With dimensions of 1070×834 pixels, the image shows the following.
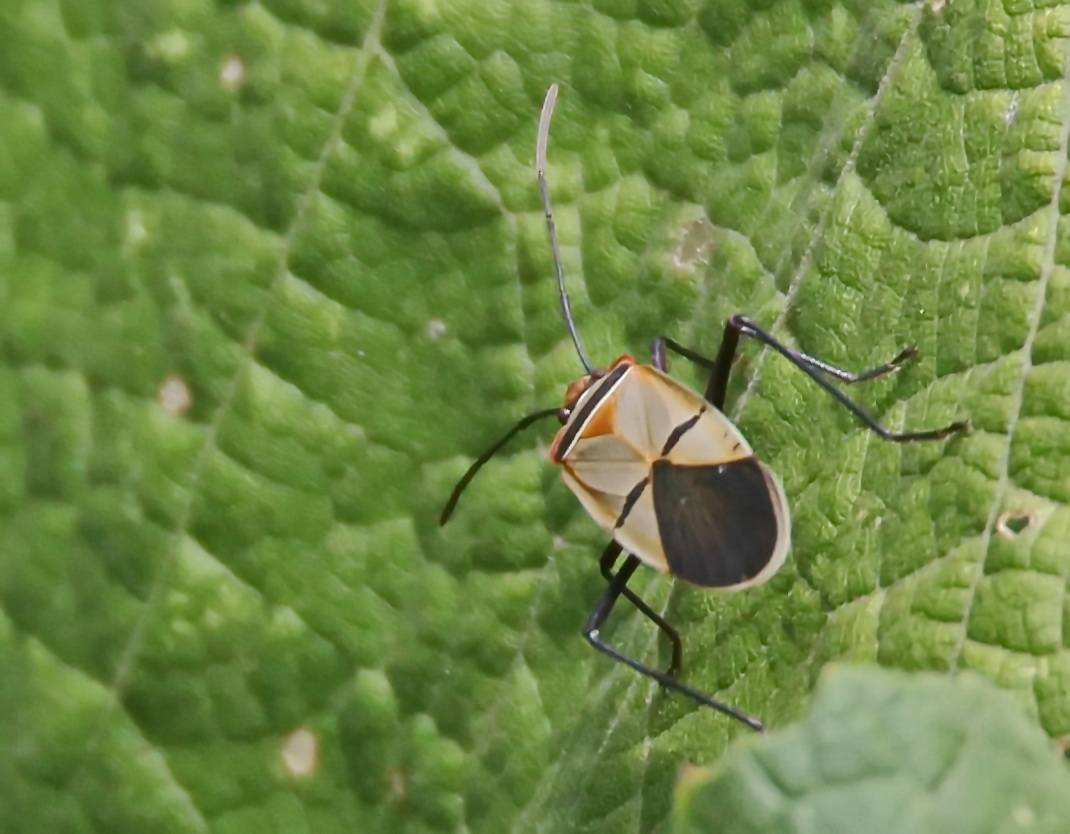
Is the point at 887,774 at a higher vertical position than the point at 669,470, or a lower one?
higher

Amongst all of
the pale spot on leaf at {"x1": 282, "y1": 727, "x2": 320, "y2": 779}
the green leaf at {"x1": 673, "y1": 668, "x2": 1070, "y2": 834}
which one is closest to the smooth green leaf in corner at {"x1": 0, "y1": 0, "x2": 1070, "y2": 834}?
the pale spot on leaf at {"x1": 282, "y1": 727, "x2": 320, "y2": 779}

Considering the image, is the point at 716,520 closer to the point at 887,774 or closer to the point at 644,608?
the point at 644,608

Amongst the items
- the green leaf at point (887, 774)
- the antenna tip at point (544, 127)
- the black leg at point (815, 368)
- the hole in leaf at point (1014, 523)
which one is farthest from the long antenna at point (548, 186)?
the green leaf at point (887, 774)

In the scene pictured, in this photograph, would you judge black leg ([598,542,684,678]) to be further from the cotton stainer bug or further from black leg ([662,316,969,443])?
black leg ([662,316,969,443])

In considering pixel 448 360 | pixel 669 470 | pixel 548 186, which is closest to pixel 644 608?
pixel 669 470

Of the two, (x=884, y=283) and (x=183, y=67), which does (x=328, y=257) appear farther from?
(x=884, y=283)

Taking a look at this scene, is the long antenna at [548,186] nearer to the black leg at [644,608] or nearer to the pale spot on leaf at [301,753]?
the black leg at [644,608]

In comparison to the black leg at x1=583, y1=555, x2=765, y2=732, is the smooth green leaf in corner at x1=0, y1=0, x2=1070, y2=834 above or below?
above
